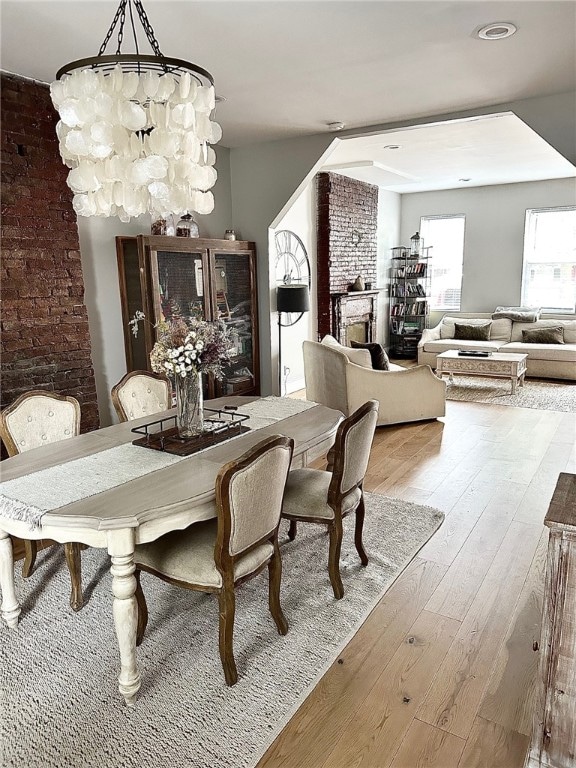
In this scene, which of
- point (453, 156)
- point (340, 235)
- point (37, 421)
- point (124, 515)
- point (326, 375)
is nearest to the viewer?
point (124, 515)

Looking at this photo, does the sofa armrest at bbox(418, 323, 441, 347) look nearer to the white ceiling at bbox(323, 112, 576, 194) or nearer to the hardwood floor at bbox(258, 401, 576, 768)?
the white ceiling at bbox(323, 112, 576, 194)

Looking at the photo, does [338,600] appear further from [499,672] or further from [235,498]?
[235,498]

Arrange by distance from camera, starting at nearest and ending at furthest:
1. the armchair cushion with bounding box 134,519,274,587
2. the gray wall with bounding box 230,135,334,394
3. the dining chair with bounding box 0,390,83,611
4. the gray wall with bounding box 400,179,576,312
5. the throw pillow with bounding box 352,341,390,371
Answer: the armchair cushion with bounding box 134,519,274,587
the dining chair with bounding box 0,390,83,611
the gray wall with bounding box 230,135,334,394
the throw pillow with bounding box 352,341,390,371
the gray wall with bounding box 400,179,576,312

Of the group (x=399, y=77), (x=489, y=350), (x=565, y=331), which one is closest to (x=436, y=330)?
(x=489, y=350)

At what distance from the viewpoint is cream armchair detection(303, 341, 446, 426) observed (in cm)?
498

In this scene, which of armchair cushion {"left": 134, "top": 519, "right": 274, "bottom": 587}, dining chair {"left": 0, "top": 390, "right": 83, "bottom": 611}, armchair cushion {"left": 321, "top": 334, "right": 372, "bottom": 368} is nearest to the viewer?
armchair cushion {"left": 134, "top": 519, "right": 274, "bottom": 587}

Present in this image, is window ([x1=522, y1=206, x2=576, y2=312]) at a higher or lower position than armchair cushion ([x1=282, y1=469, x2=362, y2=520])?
higher

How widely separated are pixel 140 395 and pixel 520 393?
16.0ft

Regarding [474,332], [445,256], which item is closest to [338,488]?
→ [474,332]

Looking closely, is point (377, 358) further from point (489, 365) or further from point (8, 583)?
point (8, 583)

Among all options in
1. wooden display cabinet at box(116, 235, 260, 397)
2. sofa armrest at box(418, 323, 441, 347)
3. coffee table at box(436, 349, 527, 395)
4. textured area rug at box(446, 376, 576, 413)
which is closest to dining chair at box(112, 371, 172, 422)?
wooden display cabinet at box(116, 235, 260, 397)

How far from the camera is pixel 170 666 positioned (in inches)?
81.3

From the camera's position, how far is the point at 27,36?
273cm

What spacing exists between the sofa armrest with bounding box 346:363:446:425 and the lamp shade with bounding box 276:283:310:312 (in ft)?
2.59
